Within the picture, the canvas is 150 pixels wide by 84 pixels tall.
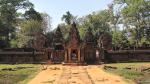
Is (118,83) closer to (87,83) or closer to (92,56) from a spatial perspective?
(87,83)

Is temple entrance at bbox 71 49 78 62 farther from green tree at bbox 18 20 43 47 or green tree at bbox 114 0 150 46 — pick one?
green tree at bbox 18 20 43 47

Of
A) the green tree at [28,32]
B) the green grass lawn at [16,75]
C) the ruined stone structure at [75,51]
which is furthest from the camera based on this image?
the green tree at [28,32]

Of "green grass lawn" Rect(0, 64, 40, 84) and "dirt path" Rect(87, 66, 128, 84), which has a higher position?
"green grass lawn" Rect(0, 64, 40, 84)

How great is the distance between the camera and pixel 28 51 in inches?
2506

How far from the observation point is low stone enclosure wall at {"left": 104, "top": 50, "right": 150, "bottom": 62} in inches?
2386

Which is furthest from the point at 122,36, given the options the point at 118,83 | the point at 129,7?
the point at 118,83

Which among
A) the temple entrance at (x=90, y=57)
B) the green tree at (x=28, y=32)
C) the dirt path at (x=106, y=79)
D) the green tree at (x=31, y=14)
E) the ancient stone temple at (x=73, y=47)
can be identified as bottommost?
the dirt path at (x=106, y=79)

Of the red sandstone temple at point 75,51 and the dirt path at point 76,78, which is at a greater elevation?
the red sandstone temple at point 75,51

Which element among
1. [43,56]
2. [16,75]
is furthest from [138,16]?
[16,75]

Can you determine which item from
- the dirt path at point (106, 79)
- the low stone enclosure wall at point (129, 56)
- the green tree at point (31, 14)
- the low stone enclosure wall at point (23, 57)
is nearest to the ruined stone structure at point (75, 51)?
the low stone enclosure wall at point (23, 57)

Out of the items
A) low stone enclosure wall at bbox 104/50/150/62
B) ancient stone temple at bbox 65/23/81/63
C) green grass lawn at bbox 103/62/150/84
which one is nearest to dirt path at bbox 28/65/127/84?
green grass lawn at bbox 103/62/150/84

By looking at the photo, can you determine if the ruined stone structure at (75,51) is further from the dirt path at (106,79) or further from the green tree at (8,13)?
the dirt path at (106,79)

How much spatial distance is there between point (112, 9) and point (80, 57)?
31.7 m

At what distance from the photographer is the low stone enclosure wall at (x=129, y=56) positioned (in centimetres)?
6059
